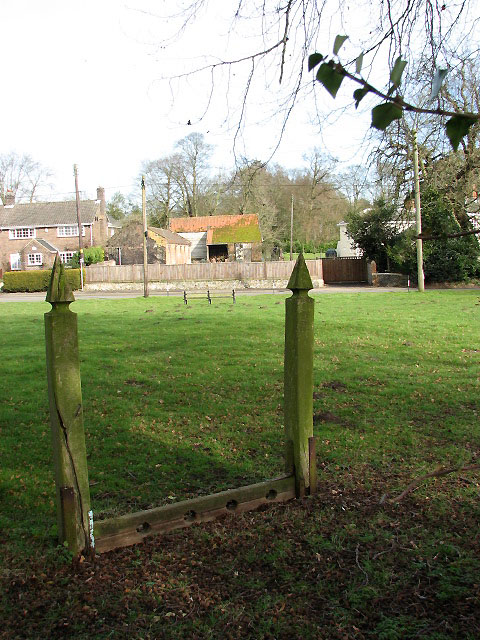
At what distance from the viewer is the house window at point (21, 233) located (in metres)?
55.3

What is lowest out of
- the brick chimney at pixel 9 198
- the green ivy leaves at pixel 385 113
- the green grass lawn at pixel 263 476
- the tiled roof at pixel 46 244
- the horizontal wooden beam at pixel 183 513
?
the green grass lawn at pixel 263 476

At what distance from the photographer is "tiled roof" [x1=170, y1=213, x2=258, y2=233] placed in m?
53.3

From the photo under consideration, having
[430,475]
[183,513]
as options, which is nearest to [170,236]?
[183,513]

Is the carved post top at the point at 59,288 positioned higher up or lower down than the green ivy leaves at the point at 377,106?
lower down

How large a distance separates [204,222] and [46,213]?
16.6 m

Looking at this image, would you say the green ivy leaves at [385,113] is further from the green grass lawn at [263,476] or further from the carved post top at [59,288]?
the green grass lawn at [263,476]

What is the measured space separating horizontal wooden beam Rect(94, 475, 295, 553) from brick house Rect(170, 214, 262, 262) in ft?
158

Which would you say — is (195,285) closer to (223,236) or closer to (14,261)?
(223,236)

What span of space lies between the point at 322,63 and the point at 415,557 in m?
2.84

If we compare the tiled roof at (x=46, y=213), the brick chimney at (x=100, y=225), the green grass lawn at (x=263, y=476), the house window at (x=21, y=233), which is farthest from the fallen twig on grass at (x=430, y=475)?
the house window at (x=21, y=233)

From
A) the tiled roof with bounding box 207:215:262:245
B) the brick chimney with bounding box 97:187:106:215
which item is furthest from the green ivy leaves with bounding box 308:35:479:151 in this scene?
the brick chimney with bounding box 97:187:106:215

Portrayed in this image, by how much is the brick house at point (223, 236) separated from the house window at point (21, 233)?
14.3 metres

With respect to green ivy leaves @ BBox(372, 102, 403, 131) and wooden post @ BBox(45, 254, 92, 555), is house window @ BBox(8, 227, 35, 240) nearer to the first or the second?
wooden post @ BBox(45, 254, 92, 555)

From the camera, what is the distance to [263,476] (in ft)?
15.4
